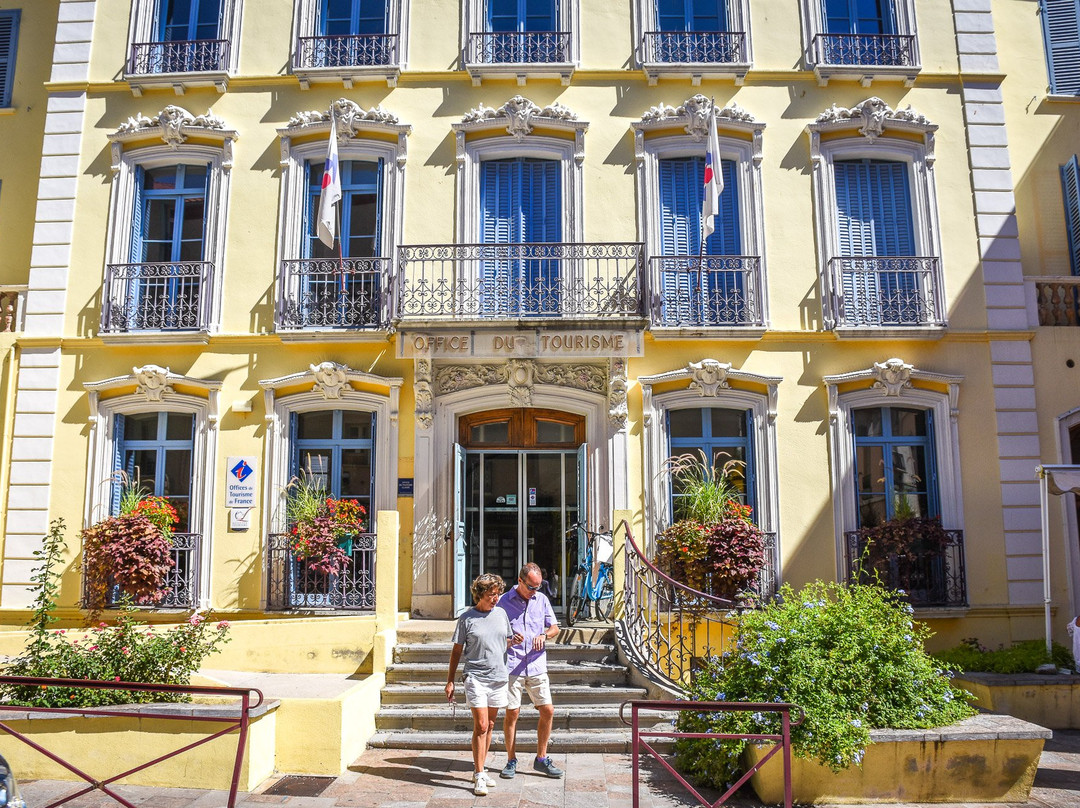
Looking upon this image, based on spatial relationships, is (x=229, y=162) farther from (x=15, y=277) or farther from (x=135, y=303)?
(x=15, y=277)

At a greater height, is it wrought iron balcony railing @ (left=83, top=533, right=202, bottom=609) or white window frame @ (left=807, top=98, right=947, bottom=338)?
white window frame @ (left=807, top=98, right=947, bottom=338)

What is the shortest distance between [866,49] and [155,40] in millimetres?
10094

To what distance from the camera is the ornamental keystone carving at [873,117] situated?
12.4m

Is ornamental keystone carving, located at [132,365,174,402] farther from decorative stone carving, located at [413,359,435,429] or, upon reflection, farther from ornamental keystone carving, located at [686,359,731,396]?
ornamental keystone carving, located at [686,359,731,396]

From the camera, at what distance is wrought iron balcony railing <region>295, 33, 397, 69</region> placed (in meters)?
12.8

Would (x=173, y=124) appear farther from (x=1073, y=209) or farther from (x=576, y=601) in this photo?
(x=1073, y=209)

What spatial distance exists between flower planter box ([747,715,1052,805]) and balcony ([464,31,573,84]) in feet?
30.6

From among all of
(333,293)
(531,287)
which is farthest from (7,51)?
(531,287)

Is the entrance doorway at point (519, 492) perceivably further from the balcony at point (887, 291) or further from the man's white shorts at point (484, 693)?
the man's white shorts at point (484, 693)

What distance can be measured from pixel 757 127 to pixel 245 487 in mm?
8330

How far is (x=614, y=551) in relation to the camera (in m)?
10.1

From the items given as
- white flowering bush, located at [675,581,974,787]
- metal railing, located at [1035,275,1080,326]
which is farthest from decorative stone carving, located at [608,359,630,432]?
metal railing, located at [1035,275,1080,326]

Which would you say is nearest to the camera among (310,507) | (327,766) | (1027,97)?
(327,766)

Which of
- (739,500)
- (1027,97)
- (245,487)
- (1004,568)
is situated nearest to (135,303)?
(245,487)
